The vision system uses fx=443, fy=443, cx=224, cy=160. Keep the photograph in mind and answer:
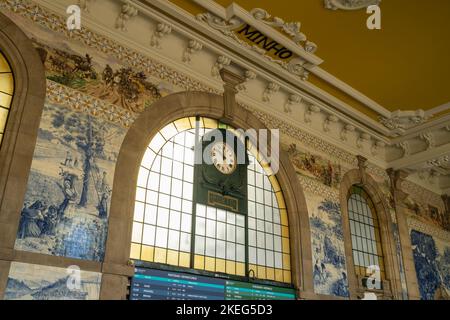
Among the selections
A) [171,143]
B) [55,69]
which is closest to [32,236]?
[55,69]

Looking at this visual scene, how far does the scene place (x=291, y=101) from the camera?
12.4 m

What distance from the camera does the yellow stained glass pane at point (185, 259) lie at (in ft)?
29.1

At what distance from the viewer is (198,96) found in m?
10.3

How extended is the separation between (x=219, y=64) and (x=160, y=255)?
16.2 feet

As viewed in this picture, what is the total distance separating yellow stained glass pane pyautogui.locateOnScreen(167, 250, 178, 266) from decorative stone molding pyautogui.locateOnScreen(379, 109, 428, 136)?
28.8ft

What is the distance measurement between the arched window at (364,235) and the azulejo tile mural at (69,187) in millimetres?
8002

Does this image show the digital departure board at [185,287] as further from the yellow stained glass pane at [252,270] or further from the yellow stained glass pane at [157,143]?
the yellow stained glass pane at [157,143]

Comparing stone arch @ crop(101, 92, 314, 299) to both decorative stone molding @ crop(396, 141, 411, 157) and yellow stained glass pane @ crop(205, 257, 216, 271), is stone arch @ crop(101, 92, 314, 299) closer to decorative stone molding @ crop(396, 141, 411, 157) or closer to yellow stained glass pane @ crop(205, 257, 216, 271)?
yellow stained glass pane @ crop(205, 257, 216, 271)

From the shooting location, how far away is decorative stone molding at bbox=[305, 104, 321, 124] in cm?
1282

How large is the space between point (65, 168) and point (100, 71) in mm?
Result: 2232

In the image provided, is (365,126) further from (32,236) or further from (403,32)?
(32,236)

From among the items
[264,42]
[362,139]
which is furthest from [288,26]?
[362,139]

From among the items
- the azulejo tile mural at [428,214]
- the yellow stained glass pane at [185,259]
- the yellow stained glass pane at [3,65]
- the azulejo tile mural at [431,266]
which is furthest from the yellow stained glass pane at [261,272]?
the azulejo tile mural at [428,214]

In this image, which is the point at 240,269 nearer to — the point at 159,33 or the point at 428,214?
the point at 159,33
